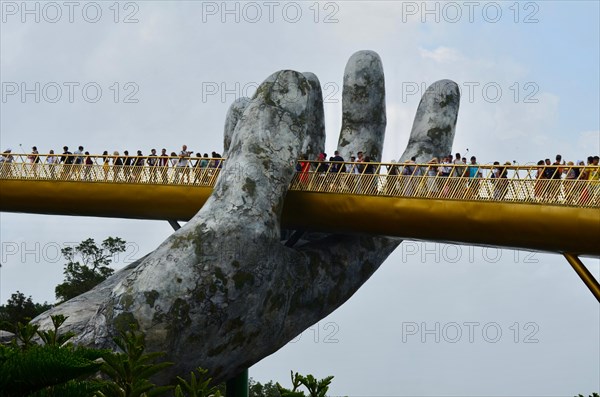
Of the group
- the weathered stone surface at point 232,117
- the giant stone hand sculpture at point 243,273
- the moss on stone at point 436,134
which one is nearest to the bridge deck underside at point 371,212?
the giant stone hand sculpture at point 243,273

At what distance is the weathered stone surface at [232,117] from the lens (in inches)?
1262

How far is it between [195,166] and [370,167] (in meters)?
4.77

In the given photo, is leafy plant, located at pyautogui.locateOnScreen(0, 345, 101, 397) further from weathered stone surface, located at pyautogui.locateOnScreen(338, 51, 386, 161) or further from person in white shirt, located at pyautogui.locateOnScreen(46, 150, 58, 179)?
weathered stone surface, located at pyautogui.locateOnScreen(338, 51, 386, 161)

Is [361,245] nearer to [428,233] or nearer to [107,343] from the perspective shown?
[428,233]

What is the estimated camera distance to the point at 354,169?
25.6m

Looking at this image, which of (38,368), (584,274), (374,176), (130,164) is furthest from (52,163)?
(38,368)

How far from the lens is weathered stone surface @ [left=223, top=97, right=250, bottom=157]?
1262 inches

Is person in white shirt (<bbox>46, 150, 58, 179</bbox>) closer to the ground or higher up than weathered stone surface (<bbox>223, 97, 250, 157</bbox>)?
closer to the ground

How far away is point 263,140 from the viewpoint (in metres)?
25.2

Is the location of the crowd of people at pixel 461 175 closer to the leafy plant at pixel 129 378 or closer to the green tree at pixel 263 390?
the leafy plant at pixel 129 378

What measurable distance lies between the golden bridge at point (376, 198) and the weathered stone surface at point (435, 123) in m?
4.48

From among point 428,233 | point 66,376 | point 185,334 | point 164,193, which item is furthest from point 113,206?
point 66,376

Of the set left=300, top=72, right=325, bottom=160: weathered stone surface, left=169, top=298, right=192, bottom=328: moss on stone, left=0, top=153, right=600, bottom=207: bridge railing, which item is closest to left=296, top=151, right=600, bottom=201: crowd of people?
left=0, top=153, right=600, bottom=207: bridge railing

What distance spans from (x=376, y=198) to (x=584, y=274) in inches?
202
